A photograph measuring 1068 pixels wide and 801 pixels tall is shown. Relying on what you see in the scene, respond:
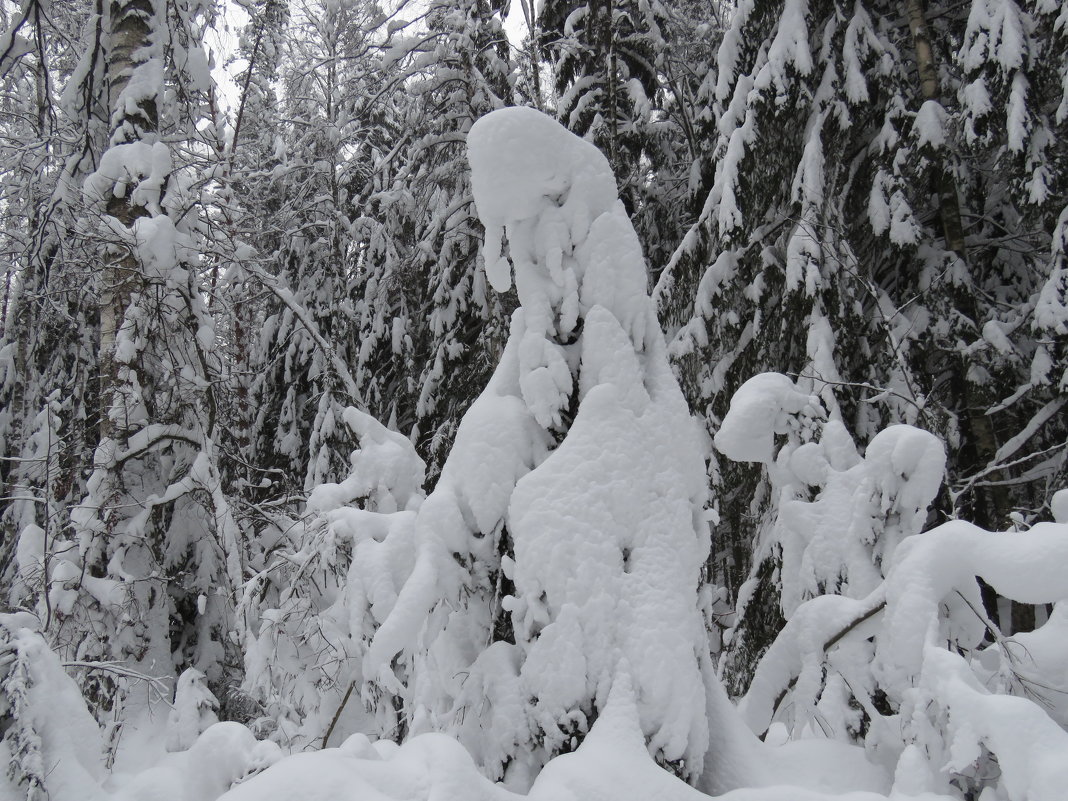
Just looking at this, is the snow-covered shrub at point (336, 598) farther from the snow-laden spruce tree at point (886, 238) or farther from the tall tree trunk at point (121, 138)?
the snow-laden spruce tree at point (886, 238)

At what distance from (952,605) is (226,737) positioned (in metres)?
2.60

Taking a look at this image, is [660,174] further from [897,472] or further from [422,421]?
[897,472]

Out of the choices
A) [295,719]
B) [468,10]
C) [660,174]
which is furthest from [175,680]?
[660,174]

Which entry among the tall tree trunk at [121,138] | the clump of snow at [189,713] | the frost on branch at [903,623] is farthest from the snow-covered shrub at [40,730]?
the tall tree trunk at [121,138]

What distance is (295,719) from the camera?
4.62 metres

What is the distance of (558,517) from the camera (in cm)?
270

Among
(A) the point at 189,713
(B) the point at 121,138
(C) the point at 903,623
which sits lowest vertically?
(A) the point at 189,713

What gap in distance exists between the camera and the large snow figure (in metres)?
2.58

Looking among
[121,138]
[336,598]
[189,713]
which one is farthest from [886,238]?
[189,713]

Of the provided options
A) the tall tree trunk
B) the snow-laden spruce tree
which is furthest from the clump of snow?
the snow-laden spruce tree

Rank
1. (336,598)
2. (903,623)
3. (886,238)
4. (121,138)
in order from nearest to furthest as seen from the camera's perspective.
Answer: (903,623) < (336,598) < (121,138) < (886,238)

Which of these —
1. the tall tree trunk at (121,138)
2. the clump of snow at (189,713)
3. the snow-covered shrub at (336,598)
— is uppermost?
the tall tree trunk at (121,138)

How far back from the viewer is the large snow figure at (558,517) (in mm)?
2584

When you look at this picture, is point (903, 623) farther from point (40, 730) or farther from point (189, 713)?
point (189, 713)
